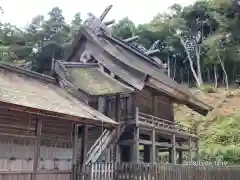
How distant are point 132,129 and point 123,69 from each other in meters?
3.12

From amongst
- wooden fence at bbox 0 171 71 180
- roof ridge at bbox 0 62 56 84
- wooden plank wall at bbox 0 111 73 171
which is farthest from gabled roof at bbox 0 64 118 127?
wooden fence at bbox 0 171 71 180

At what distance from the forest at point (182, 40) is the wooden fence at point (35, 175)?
903 inches

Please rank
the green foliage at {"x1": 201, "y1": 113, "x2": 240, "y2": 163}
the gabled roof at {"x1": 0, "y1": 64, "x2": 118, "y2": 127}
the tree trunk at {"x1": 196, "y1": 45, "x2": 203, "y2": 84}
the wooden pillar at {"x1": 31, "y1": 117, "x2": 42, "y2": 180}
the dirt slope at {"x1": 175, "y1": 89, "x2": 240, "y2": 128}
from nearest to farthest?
the gabled roof at {"x1": 0, "y1": 64, "x2": 118, "y2": 127} < the wooden pillar at {"x1": 31, "y1": 117, "x2": 42, "y2": 180} < the green foliage at {"x1": 201, "y1": 113, "x2": 240, "y2": 163} < the dirt slope at {"x1": 175, "y1": 89, "x2": 240, "y2": 128} < the tree trunk at {"x1": 196, "y1": 45, "x2": 203, "y2": 84}

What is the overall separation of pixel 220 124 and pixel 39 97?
25.8 m

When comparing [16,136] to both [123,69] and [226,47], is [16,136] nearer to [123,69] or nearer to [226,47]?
[123,69]

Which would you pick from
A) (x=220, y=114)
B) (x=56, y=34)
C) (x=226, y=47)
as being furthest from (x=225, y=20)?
(x=56, y=34)

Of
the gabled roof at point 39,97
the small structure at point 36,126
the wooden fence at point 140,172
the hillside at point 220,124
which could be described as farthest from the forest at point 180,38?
the wooden fence at point 140,172

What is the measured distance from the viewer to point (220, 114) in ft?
122

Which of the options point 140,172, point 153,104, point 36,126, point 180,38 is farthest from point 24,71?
point 180,38

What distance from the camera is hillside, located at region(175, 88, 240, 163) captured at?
27.2m

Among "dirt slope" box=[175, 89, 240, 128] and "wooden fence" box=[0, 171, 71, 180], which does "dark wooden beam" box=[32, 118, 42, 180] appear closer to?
"wooden fence" box=[0, 171, 71, 180]

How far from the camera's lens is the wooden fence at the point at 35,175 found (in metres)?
10.1

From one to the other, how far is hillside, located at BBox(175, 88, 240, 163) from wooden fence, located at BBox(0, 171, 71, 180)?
17.5 metres

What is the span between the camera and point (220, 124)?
33.5 metres
